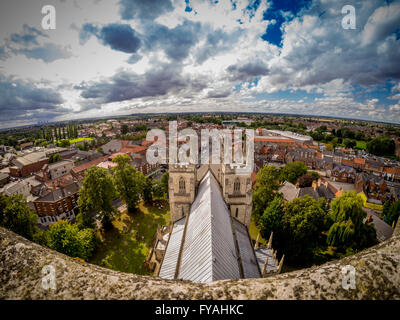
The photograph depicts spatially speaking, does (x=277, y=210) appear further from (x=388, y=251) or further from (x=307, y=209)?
(x=388, y=251)

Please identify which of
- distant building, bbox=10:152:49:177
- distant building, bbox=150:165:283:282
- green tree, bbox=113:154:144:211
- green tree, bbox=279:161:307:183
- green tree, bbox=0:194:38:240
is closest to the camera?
distant building, bbox=150:165:283:282

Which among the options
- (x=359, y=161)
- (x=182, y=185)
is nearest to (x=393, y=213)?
(x=182, y=185)

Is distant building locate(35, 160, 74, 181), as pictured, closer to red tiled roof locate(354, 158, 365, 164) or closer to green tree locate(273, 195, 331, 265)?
green tree locate(273, 195, 331, 265)

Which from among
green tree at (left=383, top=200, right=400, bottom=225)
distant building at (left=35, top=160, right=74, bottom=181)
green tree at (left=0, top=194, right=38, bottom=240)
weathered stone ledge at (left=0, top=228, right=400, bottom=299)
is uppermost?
weathered stone ledge at (left=0, top=228, right=400, bottom=299)

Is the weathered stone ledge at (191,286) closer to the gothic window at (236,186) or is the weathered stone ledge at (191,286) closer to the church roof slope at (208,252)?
the church roof slope at (208,252)

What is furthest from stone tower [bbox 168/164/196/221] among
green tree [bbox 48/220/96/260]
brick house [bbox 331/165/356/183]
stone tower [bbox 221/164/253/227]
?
brick house [bbox 331/165/356/183]

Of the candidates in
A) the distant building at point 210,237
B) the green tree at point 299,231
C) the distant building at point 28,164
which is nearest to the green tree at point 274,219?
the green tree at point 299,231
